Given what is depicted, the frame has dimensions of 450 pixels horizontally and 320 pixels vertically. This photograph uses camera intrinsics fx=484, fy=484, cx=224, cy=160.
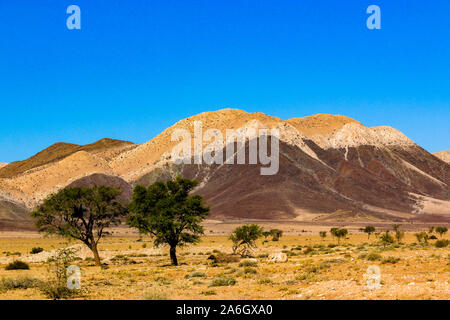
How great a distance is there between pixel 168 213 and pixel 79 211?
7449mm

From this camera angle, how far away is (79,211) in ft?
133

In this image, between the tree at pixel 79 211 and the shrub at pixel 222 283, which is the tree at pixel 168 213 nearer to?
the tree at pixel 79 211

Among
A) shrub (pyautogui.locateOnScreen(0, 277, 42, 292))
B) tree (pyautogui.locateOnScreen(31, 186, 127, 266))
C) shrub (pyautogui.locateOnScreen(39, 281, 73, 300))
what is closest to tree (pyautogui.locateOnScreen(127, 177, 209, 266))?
tree (pyautogui.locateOnScreen(31, 186, 127, 266))

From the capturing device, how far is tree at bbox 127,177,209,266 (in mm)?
40344

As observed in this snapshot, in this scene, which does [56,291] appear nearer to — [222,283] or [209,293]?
[209,293]

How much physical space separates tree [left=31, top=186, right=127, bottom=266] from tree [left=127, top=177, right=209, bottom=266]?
1.84 m

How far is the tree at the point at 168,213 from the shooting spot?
132 ft

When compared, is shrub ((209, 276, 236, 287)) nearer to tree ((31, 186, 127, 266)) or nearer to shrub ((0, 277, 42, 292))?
shrub ((0, 277, 42, 292))

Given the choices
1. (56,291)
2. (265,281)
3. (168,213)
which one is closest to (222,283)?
(265,281)
